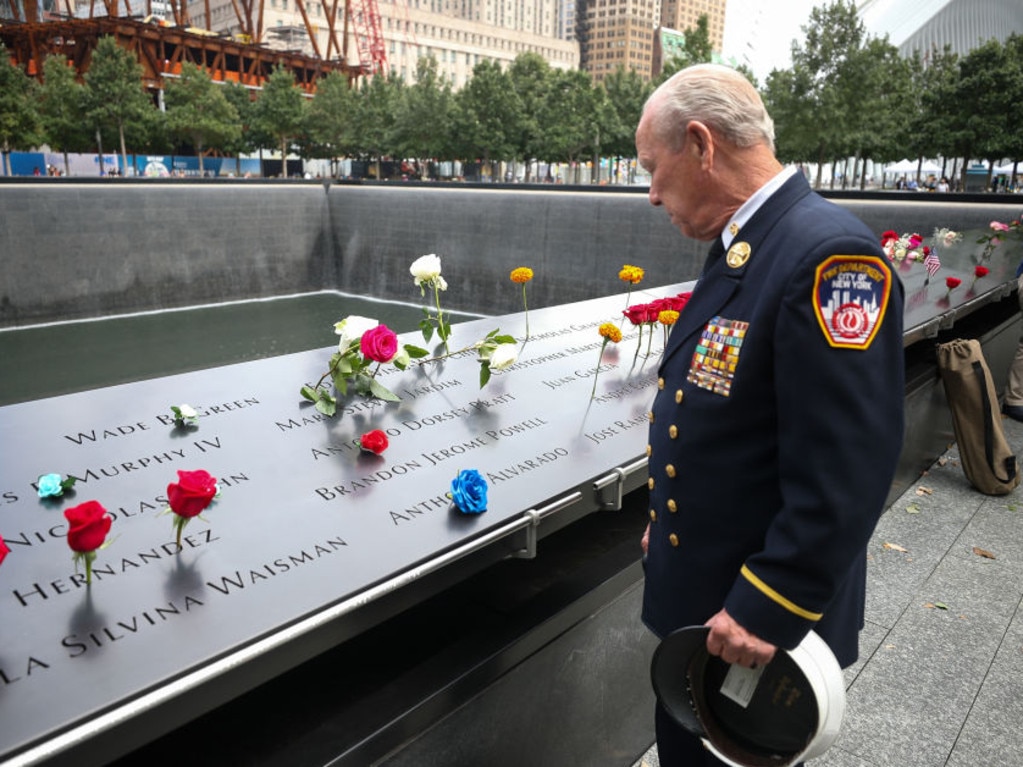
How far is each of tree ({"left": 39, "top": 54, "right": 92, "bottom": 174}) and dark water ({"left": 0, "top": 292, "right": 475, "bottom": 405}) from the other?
59.4ft

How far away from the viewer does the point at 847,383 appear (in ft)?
3.90

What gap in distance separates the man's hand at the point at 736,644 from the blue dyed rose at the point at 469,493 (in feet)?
2.15

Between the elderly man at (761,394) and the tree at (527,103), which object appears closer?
the elderly man at (761,394)

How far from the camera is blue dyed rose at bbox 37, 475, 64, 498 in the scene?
1.78 meters

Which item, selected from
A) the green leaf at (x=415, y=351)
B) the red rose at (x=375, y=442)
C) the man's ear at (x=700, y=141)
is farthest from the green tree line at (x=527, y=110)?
the man's ear at (x=700, y=141)

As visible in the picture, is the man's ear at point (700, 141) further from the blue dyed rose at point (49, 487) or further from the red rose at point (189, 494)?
the blue dyed rose at point (49, 487)

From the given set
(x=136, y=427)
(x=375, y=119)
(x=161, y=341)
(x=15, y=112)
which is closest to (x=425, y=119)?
(x=375, y=119)

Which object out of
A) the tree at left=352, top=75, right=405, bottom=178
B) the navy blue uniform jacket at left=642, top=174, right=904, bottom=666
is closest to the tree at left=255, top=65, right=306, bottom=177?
the tree at left=352, top=75, right=405, bottom=178

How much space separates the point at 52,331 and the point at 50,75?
20.7 meters

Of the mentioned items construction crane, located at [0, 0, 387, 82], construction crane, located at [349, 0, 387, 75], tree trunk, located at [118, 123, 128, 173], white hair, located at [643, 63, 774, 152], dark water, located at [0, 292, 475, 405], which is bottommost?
dark water, located at [0, 292, 475, 405]

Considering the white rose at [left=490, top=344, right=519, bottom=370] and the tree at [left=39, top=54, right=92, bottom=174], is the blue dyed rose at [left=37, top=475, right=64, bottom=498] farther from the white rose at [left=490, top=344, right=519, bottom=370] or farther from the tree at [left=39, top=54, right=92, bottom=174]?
the tree at [left=39, top=54, right=92, bottom=174]

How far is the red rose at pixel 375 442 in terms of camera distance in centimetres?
212

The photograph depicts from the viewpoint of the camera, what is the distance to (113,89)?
29.3 m

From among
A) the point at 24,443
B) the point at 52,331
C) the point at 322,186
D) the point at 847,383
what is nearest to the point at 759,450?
the point at 847,383
